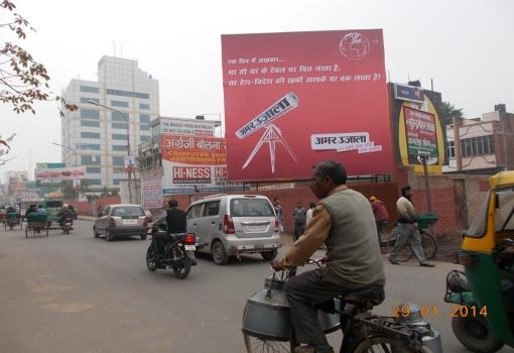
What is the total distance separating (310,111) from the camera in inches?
899

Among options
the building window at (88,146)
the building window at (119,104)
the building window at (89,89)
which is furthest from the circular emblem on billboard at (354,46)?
the building window at (119,104)

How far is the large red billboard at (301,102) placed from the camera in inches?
890

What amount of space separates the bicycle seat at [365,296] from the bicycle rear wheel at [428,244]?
9.30 m

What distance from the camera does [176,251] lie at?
35.7 feet

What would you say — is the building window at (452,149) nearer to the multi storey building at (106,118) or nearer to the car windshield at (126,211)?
the car windshield at (126,211)

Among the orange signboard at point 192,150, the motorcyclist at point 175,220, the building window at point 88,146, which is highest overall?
the building window at point 88,146

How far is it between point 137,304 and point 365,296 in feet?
18.0

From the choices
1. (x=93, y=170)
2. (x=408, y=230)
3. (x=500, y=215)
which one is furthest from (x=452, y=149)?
(x=93, y=170)

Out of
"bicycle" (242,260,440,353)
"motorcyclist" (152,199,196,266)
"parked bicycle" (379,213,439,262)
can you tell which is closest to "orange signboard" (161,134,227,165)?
"motorcyclist" (152,199,196,266)

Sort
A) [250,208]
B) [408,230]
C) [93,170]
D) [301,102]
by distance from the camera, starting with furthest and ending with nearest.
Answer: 1. [93,170]
2. [301,102]
3. [250,208]
4. [408,230]

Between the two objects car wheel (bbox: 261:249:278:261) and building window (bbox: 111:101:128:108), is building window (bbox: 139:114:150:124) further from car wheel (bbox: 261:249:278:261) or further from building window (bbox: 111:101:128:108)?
car wheel (bbox: 261:249:278:261)

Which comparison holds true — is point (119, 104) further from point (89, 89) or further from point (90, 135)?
point (90, 135)

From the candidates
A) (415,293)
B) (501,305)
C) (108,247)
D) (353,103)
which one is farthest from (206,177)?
(501,305)

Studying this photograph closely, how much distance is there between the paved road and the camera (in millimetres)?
6035
